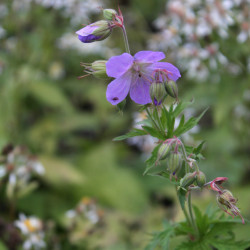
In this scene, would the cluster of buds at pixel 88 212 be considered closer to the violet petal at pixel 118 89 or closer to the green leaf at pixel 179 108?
the green leaf at pixel 179 108

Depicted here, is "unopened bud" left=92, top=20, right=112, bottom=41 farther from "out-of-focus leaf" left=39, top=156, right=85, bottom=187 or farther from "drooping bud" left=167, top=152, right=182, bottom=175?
"out-of-focus leaf" left=39, top=156, right=85, bottom=187

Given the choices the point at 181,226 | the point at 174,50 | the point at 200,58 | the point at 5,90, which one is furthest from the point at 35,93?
the point at 181,226

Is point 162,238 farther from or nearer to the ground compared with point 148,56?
nearer to the ground

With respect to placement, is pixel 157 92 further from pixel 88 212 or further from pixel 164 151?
pixel 88 212

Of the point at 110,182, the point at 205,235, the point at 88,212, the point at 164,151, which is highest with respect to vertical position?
the point at 164,151

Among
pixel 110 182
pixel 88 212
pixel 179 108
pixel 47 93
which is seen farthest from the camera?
pixel 47 93

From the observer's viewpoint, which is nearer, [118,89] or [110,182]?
[118,89]

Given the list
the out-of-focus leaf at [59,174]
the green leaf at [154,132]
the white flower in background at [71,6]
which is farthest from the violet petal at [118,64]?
the white flower in background at [71,6]

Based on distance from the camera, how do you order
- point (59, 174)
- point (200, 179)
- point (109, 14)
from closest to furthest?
point (200, 179), point (109, 14), point (59, 174)

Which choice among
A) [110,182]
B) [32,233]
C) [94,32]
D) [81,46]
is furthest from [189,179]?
[81,46]
